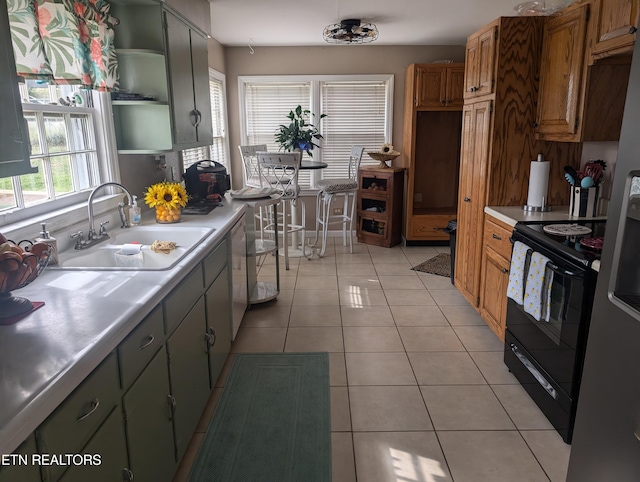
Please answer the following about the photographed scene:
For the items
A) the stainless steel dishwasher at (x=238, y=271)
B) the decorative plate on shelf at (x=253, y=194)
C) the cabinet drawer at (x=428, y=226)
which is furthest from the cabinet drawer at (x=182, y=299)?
the cabinet drawer at (x=428, y=226)

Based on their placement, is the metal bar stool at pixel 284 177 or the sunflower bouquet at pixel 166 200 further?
the metal bar stool at pixel 284 177

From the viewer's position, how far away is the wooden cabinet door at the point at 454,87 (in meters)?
5.22

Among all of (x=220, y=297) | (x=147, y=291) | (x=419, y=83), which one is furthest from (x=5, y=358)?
(x=419, y=83)

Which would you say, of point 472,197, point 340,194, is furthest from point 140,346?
point 340,194

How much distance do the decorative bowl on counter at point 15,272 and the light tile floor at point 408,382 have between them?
1052mm

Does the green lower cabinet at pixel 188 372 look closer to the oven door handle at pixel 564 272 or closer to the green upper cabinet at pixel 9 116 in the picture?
the green upper cabinet at pixel 9 116

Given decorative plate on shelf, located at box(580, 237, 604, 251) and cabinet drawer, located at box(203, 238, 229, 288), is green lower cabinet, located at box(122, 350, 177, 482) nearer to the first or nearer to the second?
cabinet drawer, located at box(203, 238, 229, 288)

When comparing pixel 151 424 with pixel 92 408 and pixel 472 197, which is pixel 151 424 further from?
pixel 472 197

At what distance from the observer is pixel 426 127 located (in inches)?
232

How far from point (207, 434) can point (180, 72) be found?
220cm

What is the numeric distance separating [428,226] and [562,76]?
3.07 metres

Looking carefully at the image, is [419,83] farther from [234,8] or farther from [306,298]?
[306,298]

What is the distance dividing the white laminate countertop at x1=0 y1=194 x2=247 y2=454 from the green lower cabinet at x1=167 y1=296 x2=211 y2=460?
252 millimetres

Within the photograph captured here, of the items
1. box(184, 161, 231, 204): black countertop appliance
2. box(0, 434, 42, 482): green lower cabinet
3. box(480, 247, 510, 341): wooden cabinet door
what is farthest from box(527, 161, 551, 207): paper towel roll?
box(0, 434, 42, 482): green lower cabinet
